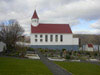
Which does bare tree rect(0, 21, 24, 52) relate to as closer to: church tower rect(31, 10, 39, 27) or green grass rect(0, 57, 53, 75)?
church tower rect(31, 10, 39, 27)

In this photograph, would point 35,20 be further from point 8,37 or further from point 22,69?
point 22,69

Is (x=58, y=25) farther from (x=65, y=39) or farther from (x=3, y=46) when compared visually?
(x=3, y=46)

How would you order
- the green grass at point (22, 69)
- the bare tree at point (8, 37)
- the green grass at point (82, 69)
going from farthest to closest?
the bare tree at point (8, 37)
the green grass at point (82, 69)
the green grass at point (22, 69)

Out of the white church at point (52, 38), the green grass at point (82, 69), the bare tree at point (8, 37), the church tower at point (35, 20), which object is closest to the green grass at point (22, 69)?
the green grass at point (82, 69)

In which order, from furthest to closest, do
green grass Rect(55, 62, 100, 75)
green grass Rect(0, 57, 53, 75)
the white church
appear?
the white church → green grass Rect(55, 62, 100, 75) → green grass Rect(0, 57, 53, 75)

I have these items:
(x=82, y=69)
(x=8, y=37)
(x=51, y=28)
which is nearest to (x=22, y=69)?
(x=82, y=69)

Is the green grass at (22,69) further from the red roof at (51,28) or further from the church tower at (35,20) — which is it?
the church tower at (35,20)

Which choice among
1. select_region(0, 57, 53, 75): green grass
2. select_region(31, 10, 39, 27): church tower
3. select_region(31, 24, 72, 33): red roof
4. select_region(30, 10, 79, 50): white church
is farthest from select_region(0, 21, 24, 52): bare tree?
select_region(0, 57, 53, 75): green grass

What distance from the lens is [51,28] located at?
49.2 metres

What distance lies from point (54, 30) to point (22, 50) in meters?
22.9

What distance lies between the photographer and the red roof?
48344mm

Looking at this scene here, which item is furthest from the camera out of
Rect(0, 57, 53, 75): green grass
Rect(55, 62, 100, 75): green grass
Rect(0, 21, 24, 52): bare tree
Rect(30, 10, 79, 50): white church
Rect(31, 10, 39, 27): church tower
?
Rect(31, 10, 39, 27): church tower

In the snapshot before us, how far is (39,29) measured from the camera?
48.6 m

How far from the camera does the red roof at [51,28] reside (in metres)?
48.3
